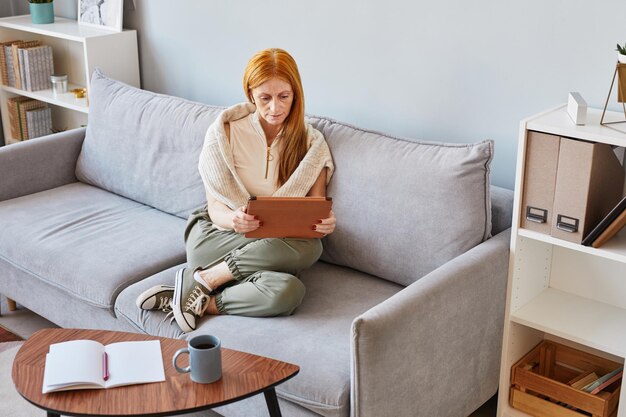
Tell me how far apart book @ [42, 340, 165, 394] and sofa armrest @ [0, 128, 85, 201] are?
4.50ft

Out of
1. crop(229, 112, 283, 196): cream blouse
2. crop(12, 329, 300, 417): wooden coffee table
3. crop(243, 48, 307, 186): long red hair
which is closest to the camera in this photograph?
crop(12, 329, 300, 417): wooden coffee table

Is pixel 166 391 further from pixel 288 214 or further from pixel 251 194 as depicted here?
pixel 251 194

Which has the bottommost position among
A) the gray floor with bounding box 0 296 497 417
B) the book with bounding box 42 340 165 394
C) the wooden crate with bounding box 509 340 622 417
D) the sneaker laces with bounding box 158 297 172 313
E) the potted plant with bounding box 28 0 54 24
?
the gray floor with bounding box 0 296 497 417

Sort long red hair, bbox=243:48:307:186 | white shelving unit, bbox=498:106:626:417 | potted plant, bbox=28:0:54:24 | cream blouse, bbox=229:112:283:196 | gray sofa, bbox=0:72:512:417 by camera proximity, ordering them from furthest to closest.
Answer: potted plant, bbox=28:0:54:24
cream blouse, bbox=229:112:283:196
long red hair, bbox=243:48:307:186
white shelving unit, bbox=498:106:626:417
gray sofa, bbox=0:72:512:417

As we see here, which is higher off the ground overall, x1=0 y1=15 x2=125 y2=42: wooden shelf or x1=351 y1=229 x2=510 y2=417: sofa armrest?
x1=0 y1=15 x2=125 y2=42: wooden shelf

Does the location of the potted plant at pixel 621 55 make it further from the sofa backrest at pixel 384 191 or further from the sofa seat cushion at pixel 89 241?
the sofa seat cushion at pixel 89 241

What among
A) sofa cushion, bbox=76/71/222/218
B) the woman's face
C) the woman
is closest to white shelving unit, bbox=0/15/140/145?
sofa cushion, bbox=76/71/222/218

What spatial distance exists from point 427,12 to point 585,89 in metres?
0.57

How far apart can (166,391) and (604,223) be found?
1150 mm

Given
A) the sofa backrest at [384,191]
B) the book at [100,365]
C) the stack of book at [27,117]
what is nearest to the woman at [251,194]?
the sofa backrest at [384,191]

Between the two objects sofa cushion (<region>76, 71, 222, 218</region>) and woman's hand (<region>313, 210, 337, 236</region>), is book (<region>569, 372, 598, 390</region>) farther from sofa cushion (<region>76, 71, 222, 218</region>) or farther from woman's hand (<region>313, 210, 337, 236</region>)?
sofa cushion (<region>76, 71, 222, 218</region>)

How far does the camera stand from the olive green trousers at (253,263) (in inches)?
88.8

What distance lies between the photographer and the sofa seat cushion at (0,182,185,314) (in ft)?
8.39

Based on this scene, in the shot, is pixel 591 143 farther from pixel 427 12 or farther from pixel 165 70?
pixel 165 70
